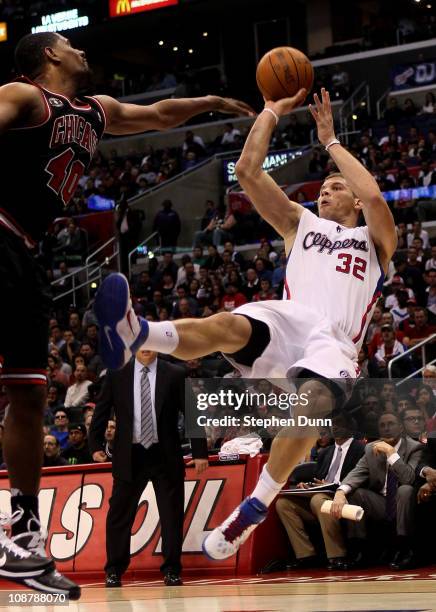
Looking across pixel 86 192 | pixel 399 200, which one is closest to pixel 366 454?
pixel 399 200

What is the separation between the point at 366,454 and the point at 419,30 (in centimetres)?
2024

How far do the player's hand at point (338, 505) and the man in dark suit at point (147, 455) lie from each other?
1.37 metres

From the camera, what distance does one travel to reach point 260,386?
38.1 ft

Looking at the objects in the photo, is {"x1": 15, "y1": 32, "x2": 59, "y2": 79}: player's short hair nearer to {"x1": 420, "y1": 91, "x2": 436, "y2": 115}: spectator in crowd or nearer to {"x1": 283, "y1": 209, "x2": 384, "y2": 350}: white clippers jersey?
{"x1": 283, "y1": 209, "x2": 384, "y2": 350}: white clippers jersey

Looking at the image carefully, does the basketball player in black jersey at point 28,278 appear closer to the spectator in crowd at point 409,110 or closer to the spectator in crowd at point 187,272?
the spectator in crowd at point 187,272

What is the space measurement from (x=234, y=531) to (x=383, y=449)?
381 centimetres

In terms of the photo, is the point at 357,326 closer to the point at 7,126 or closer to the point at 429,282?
the point at 7,126

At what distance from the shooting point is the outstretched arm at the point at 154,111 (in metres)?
5.45

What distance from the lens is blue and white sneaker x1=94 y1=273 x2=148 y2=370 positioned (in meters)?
4.85

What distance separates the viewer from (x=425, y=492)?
30.5ft

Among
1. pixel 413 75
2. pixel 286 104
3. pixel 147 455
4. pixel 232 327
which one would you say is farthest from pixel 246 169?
pixel 413 75

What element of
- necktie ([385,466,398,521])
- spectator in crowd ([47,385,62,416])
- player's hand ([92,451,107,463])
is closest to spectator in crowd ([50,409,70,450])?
spectator in crowd ([47,385,62,416])

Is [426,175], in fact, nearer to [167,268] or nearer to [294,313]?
[167,268]

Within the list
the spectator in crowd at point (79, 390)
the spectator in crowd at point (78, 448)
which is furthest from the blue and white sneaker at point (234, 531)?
the spectator in crowd at point (79, 390)
